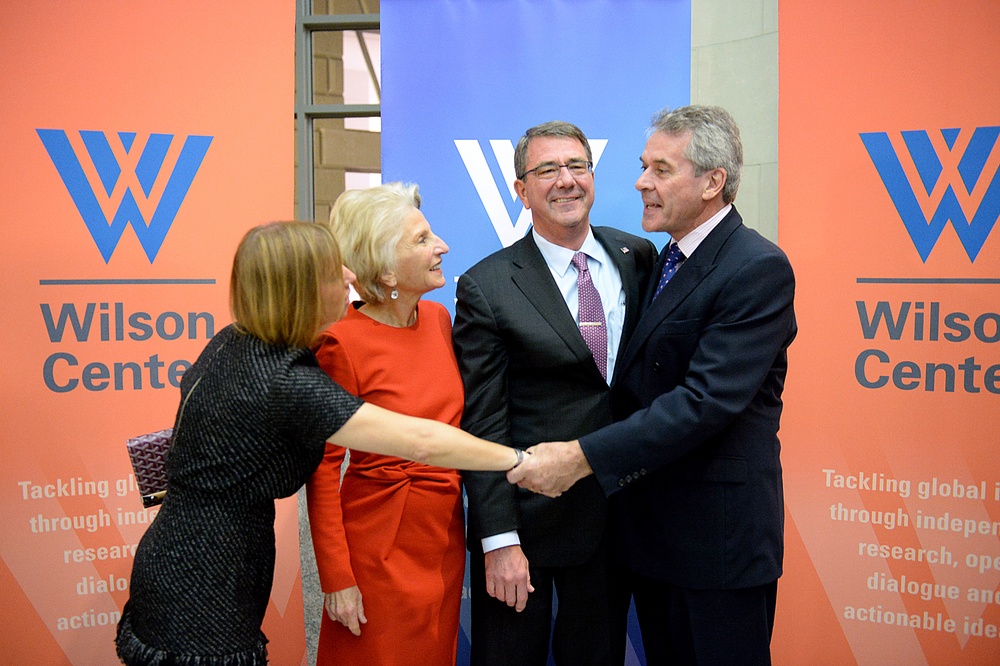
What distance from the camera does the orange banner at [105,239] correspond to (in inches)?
109

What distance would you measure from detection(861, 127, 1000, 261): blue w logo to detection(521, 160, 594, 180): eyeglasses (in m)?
1.20

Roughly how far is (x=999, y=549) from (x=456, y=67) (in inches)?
107

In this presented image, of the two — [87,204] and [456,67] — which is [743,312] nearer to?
[456,67]

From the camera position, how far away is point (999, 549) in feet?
9.25

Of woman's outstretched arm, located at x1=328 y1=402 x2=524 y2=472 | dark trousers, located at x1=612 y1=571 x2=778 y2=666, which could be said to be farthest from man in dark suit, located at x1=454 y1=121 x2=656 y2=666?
woman's outstretched arm, located at x1=328 y1=402 x2=524 y2=472

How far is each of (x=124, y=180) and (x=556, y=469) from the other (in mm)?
1942

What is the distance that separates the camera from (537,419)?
226 centimetres

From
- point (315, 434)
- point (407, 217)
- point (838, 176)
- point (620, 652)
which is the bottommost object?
point (620, 652)

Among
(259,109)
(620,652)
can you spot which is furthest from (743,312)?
(259,109)

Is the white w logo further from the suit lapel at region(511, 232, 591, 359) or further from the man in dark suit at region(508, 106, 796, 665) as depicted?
the man in dark suit at region(508, 106, 796, 665)

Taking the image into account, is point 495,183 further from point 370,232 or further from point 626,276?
point 370,232

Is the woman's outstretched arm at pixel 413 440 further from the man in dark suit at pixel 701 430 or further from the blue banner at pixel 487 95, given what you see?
the blue banner at pixel 487 95

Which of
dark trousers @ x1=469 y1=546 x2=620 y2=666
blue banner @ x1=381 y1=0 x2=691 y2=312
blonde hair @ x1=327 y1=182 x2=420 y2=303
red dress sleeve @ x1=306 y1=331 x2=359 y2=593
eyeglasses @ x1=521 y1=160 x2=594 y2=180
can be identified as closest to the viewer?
red dress sleeve @ x1=306 y1=331 x2=359 y2=593

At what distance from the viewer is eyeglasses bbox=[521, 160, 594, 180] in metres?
2.37
